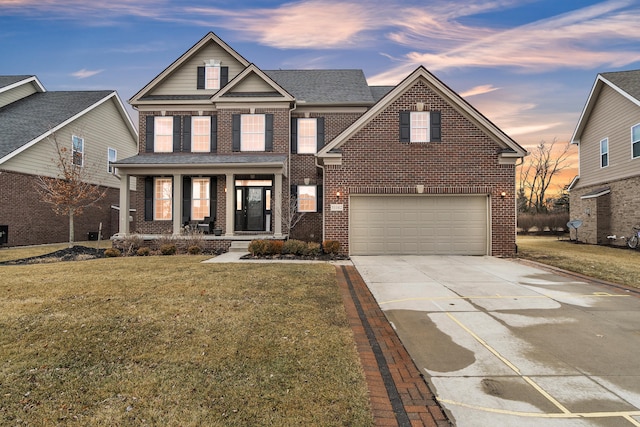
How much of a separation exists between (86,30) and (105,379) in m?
26.7

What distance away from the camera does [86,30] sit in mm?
20766


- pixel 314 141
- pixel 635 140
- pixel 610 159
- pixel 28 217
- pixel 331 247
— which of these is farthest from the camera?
pixel 610 159

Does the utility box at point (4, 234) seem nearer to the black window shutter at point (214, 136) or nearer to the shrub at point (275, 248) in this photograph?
the black window shutter at point (214, 136)

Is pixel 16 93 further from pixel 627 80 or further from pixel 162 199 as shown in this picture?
pixel 627 80

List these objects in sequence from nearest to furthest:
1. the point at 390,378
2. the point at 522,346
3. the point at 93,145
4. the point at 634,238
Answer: the point at 390,378 < the point at 522,346 < the point at 634,238 < the point at 93,145

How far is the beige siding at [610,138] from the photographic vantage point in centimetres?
1519

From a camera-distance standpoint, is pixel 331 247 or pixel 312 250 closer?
pixel 312 250

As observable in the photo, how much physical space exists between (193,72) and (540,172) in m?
40.8

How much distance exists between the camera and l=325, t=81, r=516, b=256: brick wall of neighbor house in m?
11.6

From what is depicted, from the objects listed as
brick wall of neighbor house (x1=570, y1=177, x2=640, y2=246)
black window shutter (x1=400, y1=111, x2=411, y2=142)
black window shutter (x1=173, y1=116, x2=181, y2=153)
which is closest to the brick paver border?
black window shutter (x1=400, y1=111, x2=411, y2=142)

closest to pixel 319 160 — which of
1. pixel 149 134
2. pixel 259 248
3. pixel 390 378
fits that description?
pixel 259 248

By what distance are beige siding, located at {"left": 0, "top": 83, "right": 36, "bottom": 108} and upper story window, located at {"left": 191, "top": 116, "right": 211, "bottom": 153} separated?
495 inches

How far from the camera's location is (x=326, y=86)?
16.8 m

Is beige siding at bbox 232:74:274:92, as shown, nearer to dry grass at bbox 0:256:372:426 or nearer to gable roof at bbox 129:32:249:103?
gable roof at bbox 129:32:249:103
